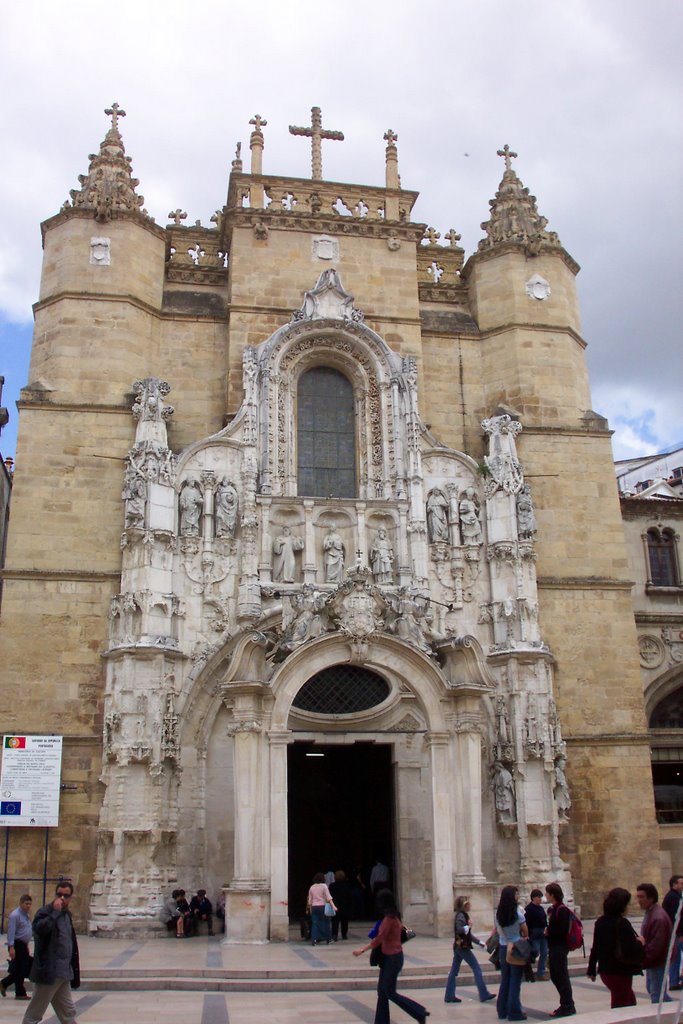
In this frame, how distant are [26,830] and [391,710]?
296 inches

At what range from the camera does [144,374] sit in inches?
917

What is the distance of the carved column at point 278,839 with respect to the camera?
56.2 feet

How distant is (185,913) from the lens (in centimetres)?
1823

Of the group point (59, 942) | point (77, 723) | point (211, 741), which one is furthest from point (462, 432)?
point (59, 942)

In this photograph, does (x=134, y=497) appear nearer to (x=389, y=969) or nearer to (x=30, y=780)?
(x=30, y=780)

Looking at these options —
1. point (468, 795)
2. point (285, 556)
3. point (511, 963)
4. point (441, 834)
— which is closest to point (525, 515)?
point (285, 556)

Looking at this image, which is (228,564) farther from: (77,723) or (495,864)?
(495,864)

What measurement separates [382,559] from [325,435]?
378cm

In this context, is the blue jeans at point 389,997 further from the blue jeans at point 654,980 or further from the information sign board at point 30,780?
the information sign board at point 30,780

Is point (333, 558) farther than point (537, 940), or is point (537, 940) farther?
point (333, 558)

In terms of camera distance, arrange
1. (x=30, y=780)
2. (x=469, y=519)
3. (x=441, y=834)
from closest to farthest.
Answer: (x=441, y=834) → (x=30, y=780) → (x=469, y=519)

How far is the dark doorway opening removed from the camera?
72.7 ft

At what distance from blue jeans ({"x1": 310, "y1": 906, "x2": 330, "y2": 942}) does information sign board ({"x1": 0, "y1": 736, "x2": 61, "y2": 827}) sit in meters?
5.49

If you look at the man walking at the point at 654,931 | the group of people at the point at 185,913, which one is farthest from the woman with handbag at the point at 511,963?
the group of people at the point at 185,913
